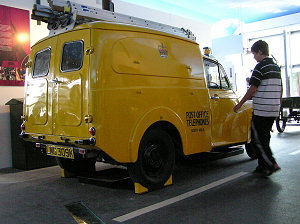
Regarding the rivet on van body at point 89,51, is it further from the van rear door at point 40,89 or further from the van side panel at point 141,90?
the van rear door at point 40,89

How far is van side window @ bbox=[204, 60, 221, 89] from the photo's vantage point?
5.99 m

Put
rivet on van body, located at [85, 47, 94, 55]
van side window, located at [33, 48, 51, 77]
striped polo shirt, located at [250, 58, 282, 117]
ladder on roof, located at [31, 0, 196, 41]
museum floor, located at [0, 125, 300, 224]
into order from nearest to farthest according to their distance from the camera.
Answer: museum floor, located at [0, 125, 300, 224] → rivet on van body, located at [85, 47, 94, 55] → ladder on roof, located at [31, 0, 196, 41] → van side window, located at [33, 48, 51, 77] → striped polo shirt, located at [250, 58, 282, 117]

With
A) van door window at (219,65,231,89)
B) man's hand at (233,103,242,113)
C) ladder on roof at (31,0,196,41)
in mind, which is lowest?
man's hand at (233,103,242,113)

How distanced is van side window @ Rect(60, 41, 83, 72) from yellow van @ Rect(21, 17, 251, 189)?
14 mm

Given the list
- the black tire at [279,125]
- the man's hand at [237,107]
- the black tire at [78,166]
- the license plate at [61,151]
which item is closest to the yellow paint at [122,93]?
the license plate at [61,151]

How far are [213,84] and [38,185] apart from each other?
11.6 feet

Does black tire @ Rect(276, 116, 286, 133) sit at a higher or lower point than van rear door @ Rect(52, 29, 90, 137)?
lower

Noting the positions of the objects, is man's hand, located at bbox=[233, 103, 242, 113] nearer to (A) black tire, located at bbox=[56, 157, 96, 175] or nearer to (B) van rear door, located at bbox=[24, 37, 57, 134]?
(A) black tire, located at bbox=[56, 157, 96, 175]

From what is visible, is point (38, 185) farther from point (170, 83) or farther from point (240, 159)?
point (240, 159)

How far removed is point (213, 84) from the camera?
6.08 meters

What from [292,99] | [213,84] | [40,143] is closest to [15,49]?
[40,143]

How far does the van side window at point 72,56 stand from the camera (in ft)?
14.7

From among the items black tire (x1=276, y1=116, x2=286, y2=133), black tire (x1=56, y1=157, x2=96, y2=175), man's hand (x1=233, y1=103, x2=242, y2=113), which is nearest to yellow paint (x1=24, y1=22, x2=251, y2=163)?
man's hand (x1=233, y1=103, x2=242, y2=113)

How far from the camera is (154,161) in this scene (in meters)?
4.75
